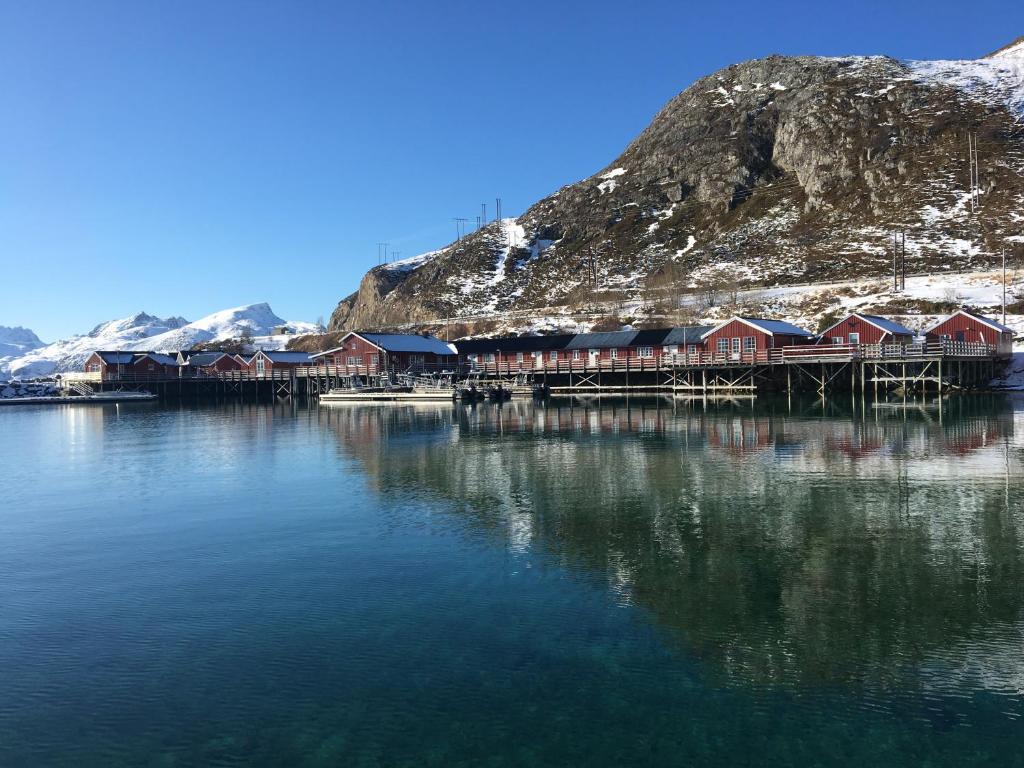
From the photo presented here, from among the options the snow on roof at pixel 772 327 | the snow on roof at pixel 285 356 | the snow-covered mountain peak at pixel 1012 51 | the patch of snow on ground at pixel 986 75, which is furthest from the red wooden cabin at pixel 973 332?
the snow-covered mountain peak at pixel 1012 51

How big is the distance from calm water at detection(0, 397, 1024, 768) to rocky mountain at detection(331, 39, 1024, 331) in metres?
94.8

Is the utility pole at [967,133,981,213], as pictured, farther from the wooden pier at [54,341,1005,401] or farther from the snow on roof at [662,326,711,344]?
the wooden pier at [54,341,1005,401]

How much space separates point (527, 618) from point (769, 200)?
15013 cm

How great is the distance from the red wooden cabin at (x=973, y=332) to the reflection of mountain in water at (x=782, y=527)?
97.5 feet

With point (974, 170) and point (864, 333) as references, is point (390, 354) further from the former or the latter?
point (974, 170)

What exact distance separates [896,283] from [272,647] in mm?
98372

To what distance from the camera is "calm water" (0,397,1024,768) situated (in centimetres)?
896

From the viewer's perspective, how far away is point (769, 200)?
14888cm

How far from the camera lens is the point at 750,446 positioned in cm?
3256

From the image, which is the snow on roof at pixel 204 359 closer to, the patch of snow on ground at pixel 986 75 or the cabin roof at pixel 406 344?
the cabin roof at pixel 406 344

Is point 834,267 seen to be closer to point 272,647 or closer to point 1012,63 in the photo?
point 1012,63

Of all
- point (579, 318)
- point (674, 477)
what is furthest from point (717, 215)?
point (674, 477)

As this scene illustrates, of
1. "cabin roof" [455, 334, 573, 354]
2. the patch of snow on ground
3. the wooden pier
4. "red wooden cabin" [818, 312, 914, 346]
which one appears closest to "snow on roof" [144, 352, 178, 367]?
the wooden pier

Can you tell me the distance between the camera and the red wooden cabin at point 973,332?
6350 centimetres
